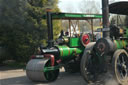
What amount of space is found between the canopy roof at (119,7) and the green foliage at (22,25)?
3.47 m

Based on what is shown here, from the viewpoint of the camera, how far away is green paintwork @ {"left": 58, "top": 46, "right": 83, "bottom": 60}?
651cm

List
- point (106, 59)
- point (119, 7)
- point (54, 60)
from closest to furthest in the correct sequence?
point (106, 59) < point (54, 60) < point (119, 7)

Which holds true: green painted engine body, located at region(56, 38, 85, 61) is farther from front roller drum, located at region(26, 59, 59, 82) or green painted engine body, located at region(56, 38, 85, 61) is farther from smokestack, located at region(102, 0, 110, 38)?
smokestack, located at region(102, 0, 110, 38)

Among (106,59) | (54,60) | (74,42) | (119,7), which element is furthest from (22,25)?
(106,59)

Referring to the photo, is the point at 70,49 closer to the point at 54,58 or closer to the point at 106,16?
the point at 54,58

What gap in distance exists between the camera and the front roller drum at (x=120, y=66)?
4938 mm

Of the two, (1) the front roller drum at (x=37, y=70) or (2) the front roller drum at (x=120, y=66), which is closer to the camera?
(2) the front roller drum at (x=120, y=66)

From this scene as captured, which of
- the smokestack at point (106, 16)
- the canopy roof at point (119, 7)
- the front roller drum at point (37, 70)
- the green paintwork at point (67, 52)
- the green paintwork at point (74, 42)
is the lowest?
the front roller drum at point (37, 70)

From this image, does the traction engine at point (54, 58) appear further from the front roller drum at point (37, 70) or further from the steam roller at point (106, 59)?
the steam roller at point (106, 59)

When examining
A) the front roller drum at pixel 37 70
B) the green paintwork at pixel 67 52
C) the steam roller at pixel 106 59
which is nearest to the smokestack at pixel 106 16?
the steam roller at pixel 106 59

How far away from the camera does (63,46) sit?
22.1 ft

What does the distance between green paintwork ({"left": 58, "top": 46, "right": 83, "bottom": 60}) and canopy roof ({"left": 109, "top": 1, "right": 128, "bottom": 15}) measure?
1.92 m

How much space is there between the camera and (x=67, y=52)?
21.8 ft

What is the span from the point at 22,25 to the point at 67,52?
3355 mm
